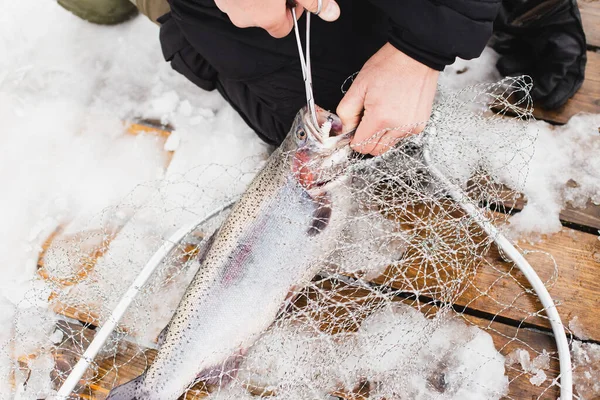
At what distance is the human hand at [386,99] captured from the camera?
1.33m

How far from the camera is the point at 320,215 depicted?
148 cm

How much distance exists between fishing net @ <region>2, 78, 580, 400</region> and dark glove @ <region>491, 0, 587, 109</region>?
23cm

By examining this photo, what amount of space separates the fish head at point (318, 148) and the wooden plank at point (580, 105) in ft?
3.12

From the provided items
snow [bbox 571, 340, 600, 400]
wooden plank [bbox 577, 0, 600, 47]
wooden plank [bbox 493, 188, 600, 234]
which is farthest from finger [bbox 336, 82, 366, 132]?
wooden plank [bbox 577, 0, 600, 47]

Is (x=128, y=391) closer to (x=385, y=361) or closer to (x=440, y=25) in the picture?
(x=385, y=361)

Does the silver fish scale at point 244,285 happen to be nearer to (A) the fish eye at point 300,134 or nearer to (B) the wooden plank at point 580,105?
(A) the fish eye at point 300,134

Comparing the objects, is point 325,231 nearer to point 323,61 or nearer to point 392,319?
point 392,319

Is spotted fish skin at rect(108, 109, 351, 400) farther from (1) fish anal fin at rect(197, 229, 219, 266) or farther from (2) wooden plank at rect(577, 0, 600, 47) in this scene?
(2) wooden plank at rect(577, 0, 600, 47)

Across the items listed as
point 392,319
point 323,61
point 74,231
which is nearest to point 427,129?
point 323,61

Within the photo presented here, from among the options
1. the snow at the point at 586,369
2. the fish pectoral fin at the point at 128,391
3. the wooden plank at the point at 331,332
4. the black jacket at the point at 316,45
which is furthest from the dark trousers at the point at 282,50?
the snow at the point at 586,369

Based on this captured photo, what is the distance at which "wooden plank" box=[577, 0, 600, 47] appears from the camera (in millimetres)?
2039

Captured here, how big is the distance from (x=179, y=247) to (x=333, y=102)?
74 cm

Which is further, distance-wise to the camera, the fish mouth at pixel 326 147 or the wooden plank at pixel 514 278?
the wooden plank at pixel 514 278

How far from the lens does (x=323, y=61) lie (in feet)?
4.94
